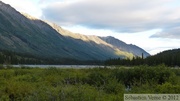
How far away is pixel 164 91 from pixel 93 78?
58.1ft

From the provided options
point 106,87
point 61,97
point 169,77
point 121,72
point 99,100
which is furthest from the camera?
point 121,72

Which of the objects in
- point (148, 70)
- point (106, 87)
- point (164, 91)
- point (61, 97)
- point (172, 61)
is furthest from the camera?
point (172, 61)

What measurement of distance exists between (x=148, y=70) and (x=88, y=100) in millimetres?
15263

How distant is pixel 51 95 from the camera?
1177 centimetres

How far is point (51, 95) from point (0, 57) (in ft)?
548

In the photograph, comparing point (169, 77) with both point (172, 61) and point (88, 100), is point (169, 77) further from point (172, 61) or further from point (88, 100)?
point (172, 61)

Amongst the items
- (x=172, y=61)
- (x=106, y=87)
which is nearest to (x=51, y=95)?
(x=106, y=87)

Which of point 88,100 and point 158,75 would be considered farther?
point 158,75

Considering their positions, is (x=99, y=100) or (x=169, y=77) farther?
(x=169, y=77)

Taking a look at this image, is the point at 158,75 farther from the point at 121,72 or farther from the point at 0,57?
the point at 0,57

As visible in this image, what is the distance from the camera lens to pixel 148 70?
26469mm

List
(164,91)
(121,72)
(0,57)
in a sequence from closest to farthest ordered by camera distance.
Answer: (164,91)
(121,72)
(0,57)

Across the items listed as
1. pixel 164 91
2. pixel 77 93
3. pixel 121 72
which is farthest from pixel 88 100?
pixel 121 72

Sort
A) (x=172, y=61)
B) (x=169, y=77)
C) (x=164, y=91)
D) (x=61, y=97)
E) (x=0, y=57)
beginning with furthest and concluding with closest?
(x=0, y=57), (x=172, y=61), (x=169, y=77), (x=164, y=91), (x=61, y=97)
